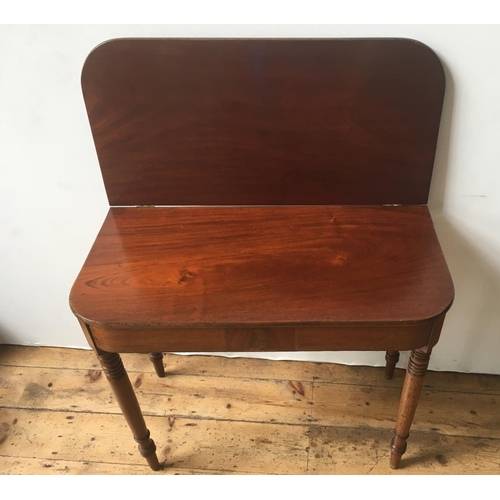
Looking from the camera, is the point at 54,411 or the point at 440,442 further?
the point at 54,411

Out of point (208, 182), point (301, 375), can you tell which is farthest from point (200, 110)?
point (301, 375)

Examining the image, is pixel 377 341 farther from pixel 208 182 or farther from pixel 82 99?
pixel 82 99

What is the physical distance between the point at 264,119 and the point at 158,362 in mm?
840

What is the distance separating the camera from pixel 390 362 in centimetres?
148

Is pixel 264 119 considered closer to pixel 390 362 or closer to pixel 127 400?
pixel 127 400

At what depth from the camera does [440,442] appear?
1.38m

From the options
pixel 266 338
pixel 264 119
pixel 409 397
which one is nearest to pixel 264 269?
pixel 266 338

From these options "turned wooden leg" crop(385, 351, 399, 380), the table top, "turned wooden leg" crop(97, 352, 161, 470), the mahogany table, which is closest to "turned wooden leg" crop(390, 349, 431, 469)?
the mahogany table

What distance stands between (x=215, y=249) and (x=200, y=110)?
11.7 inches

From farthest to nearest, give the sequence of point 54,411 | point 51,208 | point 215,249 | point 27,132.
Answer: point 54,411 → point 51,208 → point 27,132 → point 215,249

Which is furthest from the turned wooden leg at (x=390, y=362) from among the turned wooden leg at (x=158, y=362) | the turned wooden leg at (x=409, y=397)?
the turned wooden leg at (x=158, y=362)

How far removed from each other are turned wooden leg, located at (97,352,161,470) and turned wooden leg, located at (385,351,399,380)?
0.71m

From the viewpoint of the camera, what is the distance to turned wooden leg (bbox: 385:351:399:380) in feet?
4.78

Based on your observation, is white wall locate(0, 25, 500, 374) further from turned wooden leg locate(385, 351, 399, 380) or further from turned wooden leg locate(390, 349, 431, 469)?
turned wooden leg locate(390, 349, 431, 469)
